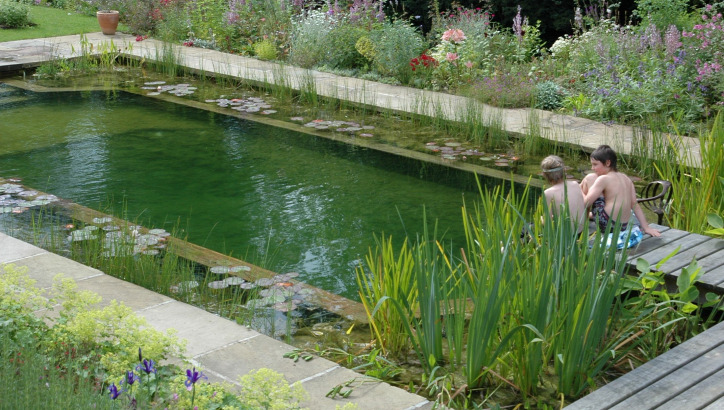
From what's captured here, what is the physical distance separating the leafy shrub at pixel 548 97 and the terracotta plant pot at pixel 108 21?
7877 mm

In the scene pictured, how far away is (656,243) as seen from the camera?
452cm

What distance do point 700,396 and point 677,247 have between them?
1463 mm

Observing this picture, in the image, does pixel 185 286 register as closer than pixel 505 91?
Yes

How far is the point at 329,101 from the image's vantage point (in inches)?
361

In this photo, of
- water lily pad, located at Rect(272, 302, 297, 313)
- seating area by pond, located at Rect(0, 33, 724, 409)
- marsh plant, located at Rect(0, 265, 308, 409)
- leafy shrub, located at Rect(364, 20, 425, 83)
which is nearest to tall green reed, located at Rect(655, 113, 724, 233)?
seating area by pond, located at Rect(0, 33, 724, 409)

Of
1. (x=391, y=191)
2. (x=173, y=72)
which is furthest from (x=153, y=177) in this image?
(x=173, y=72)

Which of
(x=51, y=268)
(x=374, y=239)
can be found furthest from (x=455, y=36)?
(x=51, y=268)

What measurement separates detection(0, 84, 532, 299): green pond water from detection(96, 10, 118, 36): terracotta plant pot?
4582 millimetres

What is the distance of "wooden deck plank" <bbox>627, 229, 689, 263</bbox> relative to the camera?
436 centimetres

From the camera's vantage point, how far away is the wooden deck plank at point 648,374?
295cm

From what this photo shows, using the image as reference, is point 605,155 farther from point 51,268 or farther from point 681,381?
point 51,268

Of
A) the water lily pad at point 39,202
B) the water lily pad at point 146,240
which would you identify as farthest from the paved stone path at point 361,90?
the water lily pad at point 39,202

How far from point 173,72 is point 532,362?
27.8 ft

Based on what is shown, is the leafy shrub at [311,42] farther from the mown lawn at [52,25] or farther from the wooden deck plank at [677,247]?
the wooden deck plank at [677,247]
